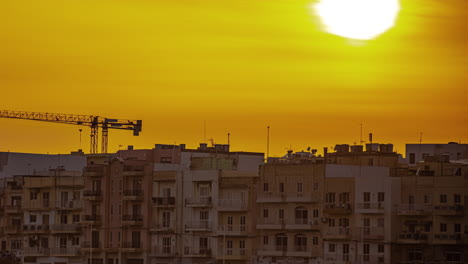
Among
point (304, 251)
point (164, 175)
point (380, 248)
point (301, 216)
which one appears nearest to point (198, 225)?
point (164, 175)

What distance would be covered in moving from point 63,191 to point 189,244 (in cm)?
1671

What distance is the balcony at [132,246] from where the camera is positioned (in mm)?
141875

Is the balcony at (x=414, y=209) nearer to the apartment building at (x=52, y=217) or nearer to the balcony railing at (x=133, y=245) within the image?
the balcony railing at (x=133, y=245)

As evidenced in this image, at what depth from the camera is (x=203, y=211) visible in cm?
13825

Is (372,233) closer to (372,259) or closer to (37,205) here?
(372,259)

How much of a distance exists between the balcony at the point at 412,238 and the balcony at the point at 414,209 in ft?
4.99

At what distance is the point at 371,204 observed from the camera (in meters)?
127

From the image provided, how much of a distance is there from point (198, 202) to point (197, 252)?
13.7 ft

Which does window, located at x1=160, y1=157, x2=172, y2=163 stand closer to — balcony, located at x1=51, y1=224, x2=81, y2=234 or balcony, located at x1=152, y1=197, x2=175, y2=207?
balcony, located at x1=152, y1=197, x2=175, y2=207

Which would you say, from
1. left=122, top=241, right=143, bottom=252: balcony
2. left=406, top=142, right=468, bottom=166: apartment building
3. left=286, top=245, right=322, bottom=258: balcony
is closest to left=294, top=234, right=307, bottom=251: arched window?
left=286, top=245, right=322, bottom=258: balcony

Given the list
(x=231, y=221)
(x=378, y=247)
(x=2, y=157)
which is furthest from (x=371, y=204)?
(x=2, y=157)

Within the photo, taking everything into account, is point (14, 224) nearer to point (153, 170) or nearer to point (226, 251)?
point (153, 170)

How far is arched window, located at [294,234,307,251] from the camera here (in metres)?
130

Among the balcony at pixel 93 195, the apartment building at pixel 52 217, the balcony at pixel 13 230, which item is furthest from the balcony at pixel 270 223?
the balcony at pixel 13 230
